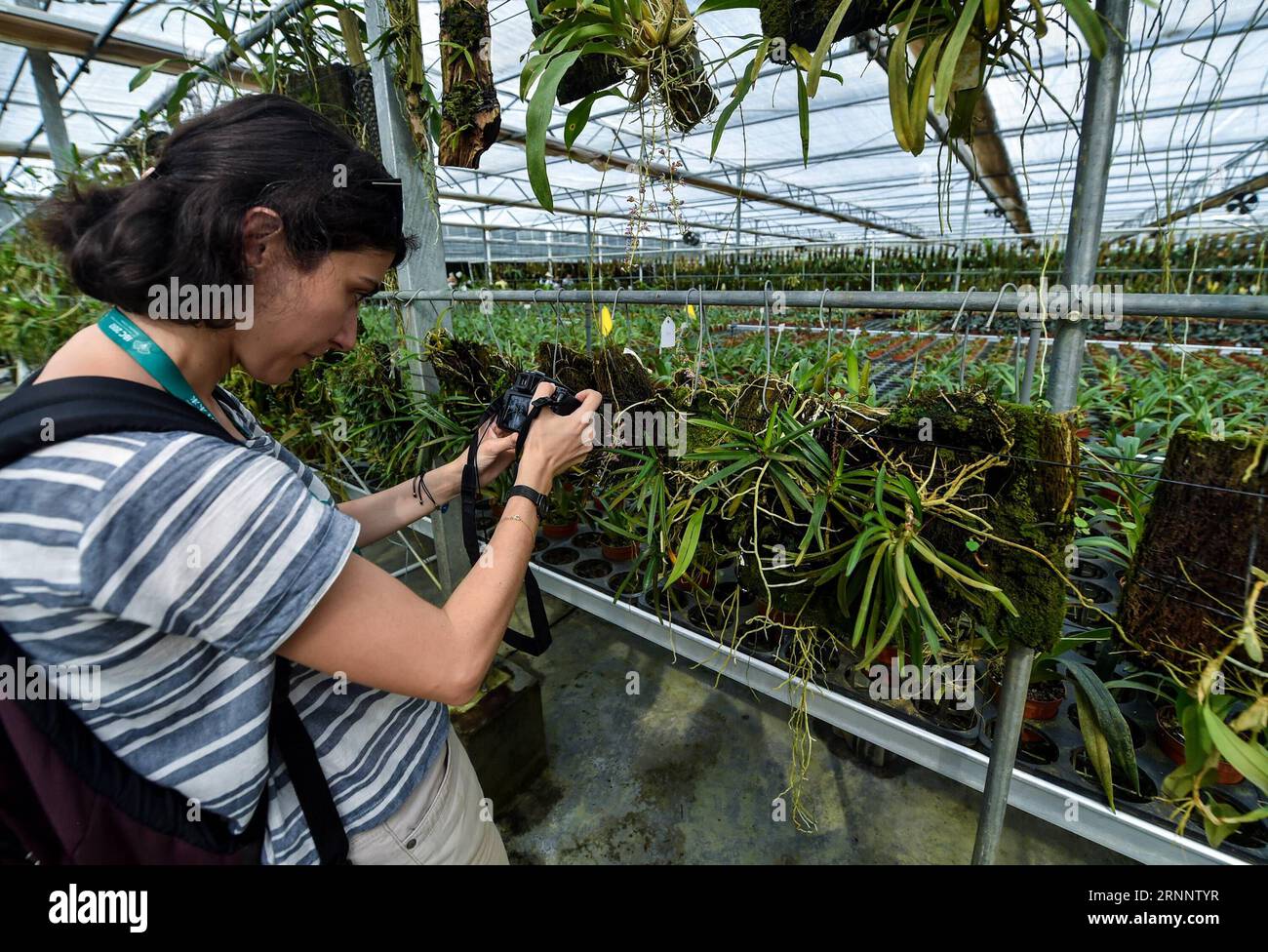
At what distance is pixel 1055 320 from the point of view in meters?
0.70

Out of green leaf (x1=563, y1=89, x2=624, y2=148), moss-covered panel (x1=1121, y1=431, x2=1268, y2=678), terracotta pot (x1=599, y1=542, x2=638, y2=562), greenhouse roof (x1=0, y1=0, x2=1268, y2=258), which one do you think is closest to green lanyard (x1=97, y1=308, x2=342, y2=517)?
greenhouse roof (x1=0, y1=0, x2=1268, y2=258)

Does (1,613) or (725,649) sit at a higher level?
(1,613)

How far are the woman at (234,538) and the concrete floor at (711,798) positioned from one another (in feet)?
2.74

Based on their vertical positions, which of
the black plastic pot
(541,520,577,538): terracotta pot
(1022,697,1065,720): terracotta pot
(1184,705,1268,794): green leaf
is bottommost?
(1022,697,1065,720): terracotta pot

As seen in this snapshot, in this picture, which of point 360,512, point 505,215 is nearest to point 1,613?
point 360,512

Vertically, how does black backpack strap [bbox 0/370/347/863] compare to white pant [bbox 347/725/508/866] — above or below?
above

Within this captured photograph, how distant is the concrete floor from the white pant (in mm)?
671

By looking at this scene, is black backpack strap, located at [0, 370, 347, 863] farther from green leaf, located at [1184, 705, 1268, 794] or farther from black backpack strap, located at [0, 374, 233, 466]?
green leaf, located at [1184, 705, 1268, 794]

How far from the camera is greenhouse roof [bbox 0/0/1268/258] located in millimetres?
1175

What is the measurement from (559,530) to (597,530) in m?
0.12

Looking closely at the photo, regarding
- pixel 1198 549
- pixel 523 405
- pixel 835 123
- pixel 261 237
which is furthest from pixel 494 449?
pixel 835 123

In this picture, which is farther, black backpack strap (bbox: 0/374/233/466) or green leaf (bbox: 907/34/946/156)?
green leaf (bbox: 907/34/946/156)
